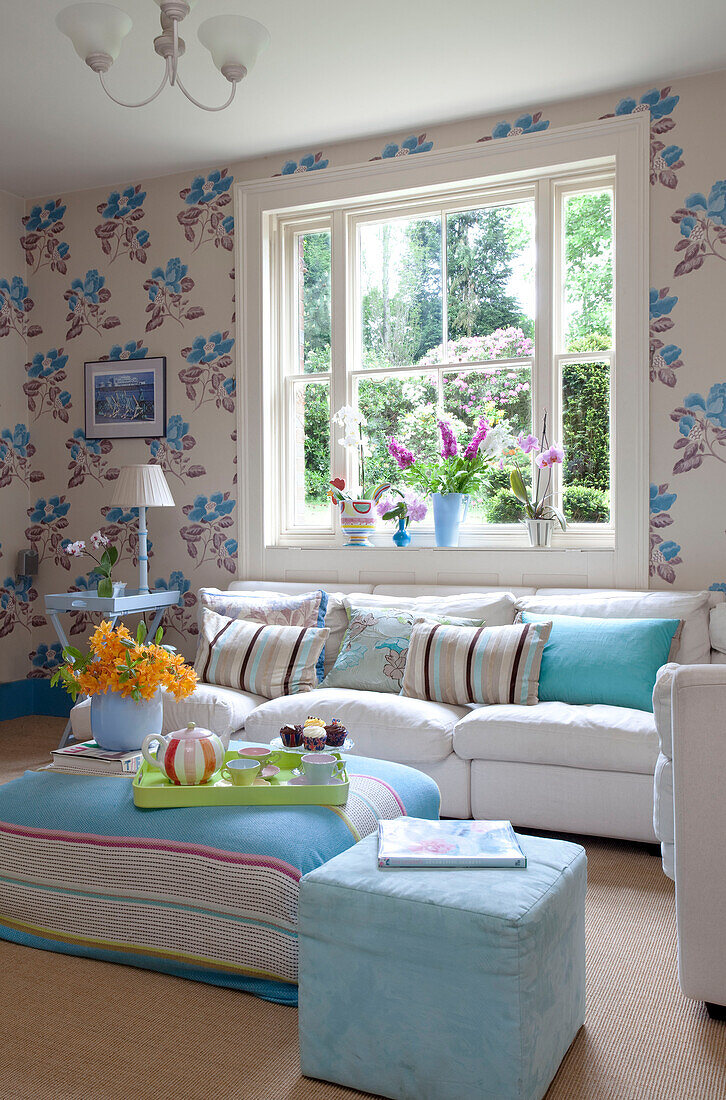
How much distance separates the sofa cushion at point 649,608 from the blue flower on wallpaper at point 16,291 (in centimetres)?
349

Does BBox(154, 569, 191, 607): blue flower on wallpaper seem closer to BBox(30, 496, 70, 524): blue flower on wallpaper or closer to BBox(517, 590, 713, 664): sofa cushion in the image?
BBox(30, 496, 70, 524): blue flower on wallpaper

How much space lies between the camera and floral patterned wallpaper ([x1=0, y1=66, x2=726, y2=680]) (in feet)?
12.3

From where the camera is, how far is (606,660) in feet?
10.9

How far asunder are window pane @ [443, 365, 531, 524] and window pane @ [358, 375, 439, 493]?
0.39 ft

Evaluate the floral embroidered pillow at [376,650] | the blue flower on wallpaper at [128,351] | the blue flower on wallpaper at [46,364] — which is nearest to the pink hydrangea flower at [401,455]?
the floral embroidered pillow at [376,650]

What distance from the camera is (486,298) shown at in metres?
4.35

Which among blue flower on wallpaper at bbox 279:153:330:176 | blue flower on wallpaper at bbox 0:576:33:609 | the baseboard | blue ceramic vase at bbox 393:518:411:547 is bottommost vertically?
the baseboard

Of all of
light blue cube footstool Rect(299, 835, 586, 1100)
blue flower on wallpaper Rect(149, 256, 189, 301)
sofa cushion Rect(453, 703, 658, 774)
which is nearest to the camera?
light blue cube footstool Rect(299, 835, 586, 1100)

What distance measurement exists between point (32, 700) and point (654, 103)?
14.6ft

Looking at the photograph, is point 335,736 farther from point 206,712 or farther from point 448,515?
point 448,515

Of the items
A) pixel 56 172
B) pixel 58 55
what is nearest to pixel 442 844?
pixel 58 55

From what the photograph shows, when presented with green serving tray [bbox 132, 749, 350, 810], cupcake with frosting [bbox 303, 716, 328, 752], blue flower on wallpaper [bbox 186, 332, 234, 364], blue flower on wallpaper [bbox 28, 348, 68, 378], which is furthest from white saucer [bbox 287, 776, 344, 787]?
blue flower on wallpaper [bbox 28, 348, 68, 378]

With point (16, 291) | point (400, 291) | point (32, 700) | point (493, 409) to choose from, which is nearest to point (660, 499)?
point (493, 409)

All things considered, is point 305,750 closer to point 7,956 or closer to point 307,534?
point 7,956
